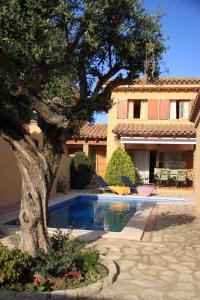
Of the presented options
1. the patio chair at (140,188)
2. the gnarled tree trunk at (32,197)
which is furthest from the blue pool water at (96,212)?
the gnarled tree trunk at (32,197)

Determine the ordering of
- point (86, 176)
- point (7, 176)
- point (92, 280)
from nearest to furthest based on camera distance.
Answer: point (92, 280), point (7, 176), point (86, 176)

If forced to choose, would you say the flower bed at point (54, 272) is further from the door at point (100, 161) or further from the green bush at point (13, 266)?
the door at point (100, 161)

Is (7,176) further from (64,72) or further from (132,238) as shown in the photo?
(64,72)

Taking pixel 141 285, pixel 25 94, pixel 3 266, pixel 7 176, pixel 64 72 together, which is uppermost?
pixel 64 72

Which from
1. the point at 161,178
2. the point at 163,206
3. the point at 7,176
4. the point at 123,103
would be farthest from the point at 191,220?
the point at 123,103

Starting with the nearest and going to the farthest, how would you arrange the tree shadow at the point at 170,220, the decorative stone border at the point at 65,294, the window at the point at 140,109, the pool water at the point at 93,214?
the decorative stone border at the point at 65,294 < the tree shadow at the point at 170,220 < the pool water at the point at 93,214 < the window at the point at 140,109

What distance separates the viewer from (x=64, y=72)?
8.09m

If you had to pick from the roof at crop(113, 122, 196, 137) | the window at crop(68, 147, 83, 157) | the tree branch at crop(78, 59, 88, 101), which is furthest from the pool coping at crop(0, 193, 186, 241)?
the window at crop(68, 147, 83, 157)

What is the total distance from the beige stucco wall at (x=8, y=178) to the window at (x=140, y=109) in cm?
1331

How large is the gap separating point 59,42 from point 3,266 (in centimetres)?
407

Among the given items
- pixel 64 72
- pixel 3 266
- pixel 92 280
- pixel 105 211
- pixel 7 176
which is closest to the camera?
pixel 3 266

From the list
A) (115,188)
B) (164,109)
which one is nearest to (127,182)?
(115,188)

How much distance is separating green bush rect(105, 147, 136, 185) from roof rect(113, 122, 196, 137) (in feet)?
6.66

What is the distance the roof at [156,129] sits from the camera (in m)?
24.9
